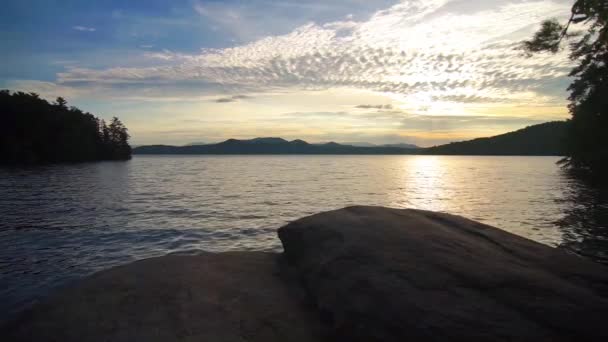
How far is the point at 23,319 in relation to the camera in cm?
577

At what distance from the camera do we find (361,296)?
17.3 feet

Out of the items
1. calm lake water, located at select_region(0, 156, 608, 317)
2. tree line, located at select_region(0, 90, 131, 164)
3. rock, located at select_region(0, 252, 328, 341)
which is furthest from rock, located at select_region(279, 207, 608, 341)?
tree line, located at select_region(0, 90, 131, 164)

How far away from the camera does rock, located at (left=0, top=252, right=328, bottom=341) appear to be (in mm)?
5043

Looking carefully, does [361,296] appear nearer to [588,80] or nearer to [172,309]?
[172,309]

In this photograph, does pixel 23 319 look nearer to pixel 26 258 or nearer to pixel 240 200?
pixel 26 258

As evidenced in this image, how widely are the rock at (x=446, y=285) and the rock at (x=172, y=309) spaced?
0.73 meters

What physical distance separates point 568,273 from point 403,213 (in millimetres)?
3927

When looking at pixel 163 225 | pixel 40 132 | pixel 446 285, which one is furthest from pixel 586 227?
pixel 40 132

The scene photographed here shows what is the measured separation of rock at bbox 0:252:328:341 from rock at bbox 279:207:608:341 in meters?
0.73

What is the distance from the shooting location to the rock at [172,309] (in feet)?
16.5

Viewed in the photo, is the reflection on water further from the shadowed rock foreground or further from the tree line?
the tree line

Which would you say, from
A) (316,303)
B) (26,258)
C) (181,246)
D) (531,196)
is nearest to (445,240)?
(316,303)

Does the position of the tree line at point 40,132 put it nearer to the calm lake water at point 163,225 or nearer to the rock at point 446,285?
the calm lake water at point 163,225

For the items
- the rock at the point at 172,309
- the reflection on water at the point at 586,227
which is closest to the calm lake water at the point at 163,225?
the reflection on water at the point at 586,227
